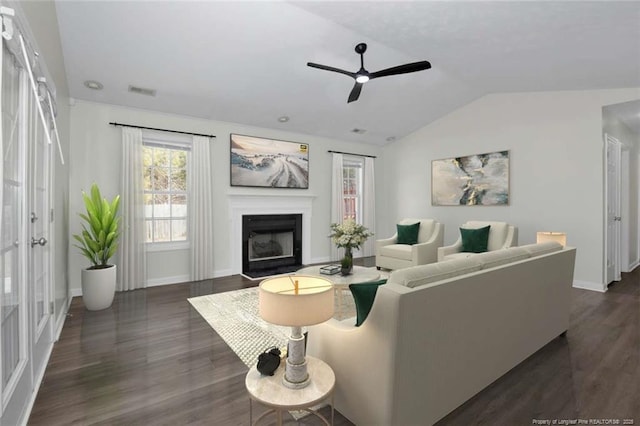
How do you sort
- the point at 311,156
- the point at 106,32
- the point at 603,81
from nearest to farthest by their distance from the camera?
the point at 106,32 → the point at 603,81 → the point at 311,156

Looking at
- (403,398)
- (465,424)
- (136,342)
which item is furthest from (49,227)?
(465,424)

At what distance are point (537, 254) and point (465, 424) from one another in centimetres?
149

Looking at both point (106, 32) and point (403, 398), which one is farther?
point (106, 32)

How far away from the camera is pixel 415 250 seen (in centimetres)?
532

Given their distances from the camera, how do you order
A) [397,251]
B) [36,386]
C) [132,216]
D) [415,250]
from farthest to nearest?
[397,251] → [415,250] → [132,216] → [36,386]

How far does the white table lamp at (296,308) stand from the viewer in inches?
56.6

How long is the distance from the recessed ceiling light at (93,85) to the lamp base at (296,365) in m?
4.12

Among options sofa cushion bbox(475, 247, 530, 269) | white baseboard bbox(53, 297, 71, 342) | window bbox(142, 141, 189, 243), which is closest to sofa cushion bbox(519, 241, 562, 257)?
sofa cushion bbox(475, 247, 530, 269)

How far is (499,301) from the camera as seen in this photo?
207 centimetres

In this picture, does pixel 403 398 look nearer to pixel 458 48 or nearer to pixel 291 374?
pixel 291 374

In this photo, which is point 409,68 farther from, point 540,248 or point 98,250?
point 98,250

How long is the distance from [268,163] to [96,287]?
3.25 meters

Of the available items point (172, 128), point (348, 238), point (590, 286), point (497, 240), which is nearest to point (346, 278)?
point (348, 238)

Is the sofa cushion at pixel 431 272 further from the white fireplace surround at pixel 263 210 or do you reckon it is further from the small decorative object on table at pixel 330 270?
the white fireplace surround at pixel 263 210
